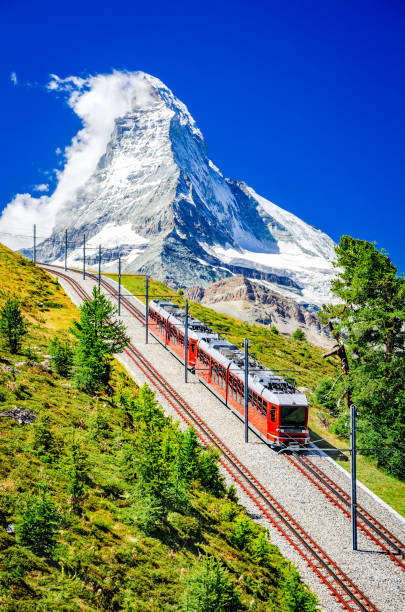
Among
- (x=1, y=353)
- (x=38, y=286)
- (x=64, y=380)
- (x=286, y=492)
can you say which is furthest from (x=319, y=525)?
(x=38, y=286)

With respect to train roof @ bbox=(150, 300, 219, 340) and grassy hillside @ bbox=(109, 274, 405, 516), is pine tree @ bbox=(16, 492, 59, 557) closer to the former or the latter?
grassy hillside @ bbox=(109, 274, 405, 516)

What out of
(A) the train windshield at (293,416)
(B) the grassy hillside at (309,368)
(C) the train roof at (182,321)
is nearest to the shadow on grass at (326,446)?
(B) the grassy hillside at (309,368)

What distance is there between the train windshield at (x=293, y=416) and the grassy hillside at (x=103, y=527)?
6.31m

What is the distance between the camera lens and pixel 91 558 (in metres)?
14.7

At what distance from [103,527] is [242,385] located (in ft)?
62.3

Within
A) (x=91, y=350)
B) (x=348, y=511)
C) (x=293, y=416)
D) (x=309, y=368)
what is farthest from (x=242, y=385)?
(x=309, y=368)

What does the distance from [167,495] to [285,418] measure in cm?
1282

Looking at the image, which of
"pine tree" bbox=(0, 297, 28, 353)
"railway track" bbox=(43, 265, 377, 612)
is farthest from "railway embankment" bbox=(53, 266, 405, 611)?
"pine tree" bbox=(0, 297, 28, 353)

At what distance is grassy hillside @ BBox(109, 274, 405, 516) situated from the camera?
29.1m

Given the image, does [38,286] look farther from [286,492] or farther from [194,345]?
[286,492]

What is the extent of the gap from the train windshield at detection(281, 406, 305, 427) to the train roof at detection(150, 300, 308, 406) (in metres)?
0.31

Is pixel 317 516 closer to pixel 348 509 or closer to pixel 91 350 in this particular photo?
pixel 348 509

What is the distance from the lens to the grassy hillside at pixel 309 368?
2909 centimetres

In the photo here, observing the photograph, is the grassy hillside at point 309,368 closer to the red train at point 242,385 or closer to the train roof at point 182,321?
the train roof at point 182,321
